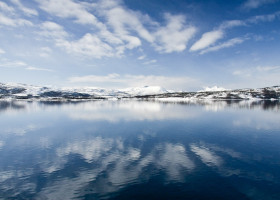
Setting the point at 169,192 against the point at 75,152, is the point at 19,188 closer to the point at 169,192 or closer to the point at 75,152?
the point at 75,152

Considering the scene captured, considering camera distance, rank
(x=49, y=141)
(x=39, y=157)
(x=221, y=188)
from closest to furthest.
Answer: (x=221, y=188), (x=39, y=157), (x=49, y=141)

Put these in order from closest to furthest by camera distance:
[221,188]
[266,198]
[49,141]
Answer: [266,198] → [221,188] → [49,141]

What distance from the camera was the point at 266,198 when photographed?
55.5 feet

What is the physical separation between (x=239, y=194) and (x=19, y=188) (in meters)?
22.0

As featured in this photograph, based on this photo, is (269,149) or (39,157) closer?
(39,157)

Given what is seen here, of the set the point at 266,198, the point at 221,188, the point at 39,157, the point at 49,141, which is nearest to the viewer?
Answer: the point at 266,198

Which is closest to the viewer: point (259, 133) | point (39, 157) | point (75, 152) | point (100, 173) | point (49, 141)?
point (100, 173)

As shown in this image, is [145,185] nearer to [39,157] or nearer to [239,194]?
[239,194]


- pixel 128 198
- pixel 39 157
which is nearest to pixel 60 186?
pixel 128 198

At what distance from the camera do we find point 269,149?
3039 centimetres

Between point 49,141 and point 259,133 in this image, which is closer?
point 49,141

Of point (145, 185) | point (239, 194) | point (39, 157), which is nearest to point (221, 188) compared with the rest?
point (239, 194)

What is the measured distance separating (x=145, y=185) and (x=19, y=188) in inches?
512

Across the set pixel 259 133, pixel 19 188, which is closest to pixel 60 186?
pixel 19 188
